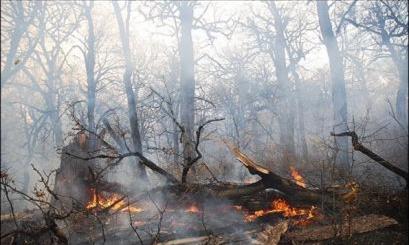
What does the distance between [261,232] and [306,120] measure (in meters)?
33.8

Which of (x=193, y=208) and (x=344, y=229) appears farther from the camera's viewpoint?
(x=193, y=208)

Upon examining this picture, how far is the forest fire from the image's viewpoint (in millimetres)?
6817

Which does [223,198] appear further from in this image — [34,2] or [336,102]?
[34,2]

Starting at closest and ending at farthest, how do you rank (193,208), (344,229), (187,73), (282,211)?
(344,229)
(282,211)
(193,208)
(187,73)

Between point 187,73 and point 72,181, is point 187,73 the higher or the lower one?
the higher one

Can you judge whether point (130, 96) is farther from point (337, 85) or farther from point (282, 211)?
point (282, 211)

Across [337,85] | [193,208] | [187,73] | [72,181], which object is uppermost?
[187,73]

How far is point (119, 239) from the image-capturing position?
21.5 ft

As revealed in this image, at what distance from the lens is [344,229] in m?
5.89

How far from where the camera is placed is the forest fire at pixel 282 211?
682cm

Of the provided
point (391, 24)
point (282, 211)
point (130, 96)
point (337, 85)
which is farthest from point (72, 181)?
point (391, 24)

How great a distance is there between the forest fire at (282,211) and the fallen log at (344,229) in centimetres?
63

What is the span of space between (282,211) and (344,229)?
135 cm

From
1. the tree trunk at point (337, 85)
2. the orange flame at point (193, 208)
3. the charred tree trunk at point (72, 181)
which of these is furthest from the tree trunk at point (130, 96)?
the tree trunk at point (337, 85)
